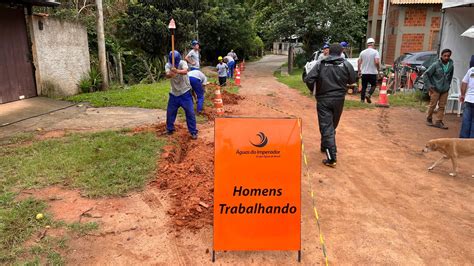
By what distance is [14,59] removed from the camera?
9.49 metres

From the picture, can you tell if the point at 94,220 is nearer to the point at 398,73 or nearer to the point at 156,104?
the point at 156,104

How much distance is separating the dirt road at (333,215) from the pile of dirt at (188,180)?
0.01 meters

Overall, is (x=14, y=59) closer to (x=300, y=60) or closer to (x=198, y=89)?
(x=198, y=89)

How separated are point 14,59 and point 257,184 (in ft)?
28.7

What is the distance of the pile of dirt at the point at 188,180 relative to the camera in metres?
4.12

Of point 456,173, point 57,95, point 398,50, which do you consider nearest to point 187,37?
point 57,95

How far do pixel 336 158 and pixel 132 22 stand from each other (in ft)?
46.1

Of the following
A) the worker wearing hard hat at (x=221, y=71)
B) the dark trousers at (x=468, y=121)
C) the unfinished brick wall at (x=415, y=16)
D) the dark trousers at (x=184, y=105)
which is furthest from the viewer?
the unfinished brick wall at (x=415, y=16)

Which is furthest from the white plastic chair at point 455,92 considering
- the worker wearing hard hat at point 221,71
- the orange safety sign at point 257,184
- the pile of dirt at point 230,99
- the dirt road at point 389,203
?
the orange safety sign at point 257,184

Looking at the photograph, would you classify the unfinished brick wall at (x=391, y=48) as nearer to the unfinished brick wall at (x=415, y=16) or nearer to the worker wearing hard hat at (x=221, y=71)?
the unfinished brick wall at (x=415, y=16)

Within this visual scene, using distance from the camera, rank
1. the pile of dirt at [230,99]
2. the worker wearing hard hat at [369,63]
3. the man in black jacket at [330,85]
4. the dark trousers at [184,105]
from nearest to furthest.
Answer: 1. the man in black jacket at [330,85]
2. the dark trousers at [184,105]
3. the worker wearing hard hat at [369,63]
4. the pile of dirt at [230,99]

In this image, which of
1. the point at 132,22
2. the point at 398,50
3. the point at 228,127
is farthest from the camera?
the point at 398,50

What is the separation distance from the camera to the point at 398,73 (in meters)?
14.5

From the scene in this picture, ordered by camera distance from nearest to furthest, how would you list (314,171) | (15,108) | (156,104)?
(314,171) → (15,108) → (156,104)
